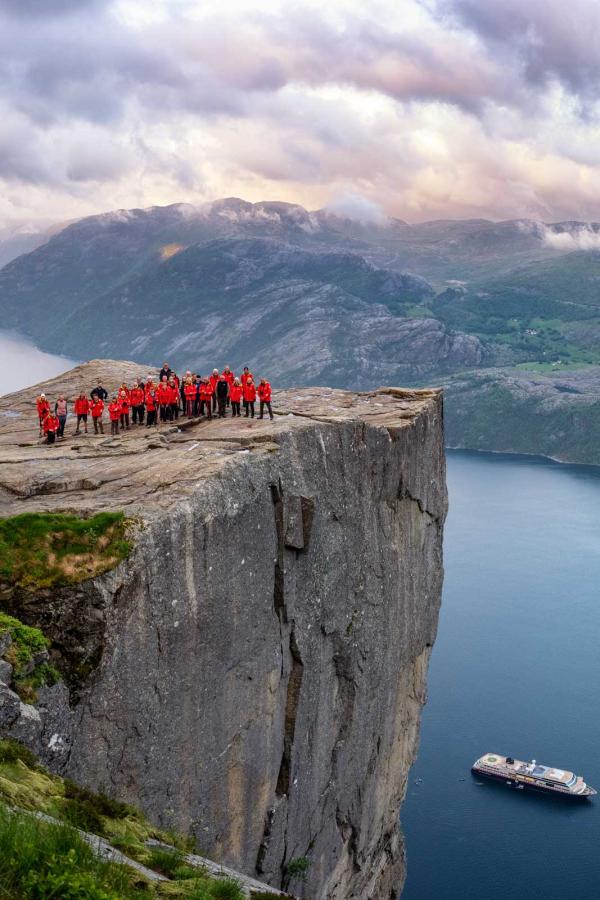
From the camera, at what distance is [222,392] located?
119 ft

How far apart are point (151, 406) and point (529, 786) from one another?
57872mm

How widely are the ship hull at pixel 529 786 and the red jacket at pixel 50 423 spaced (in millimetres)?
58566

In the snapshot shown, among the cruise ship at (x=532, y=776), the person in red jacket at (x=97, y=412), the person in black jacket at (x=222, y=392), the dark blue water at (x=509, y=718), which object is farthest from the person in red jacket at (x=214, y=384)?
the cruise ship at (x=532, y=776)

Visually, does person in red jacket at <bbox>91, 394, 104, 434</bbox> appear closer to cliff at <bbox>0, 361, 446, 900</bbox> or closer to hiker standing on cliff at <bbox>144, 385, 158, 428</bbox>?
hiker standing on cliff at <bbox>144, 385, 158, 428</bbox>

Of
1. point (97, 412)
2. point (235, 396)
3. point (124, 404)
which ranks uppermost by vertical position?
point (235, 396)

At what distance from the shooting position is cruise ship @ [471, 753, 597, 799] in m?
76.5

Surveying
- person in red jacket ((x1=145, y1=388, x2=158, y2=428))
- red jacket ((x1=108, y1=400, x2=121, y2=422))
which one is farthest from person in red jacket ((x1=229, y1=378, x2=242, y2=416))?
red jacket ((x1=108, y1=400, x2=121, y2=422))

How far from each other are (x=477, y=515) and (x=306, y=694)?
151799 millimetres

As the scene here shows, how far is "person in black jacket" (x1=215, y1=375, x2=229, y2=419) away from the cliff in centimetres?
196

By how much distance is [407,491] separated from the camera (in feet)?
125

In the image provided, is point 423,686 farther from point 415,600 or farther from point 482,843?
point 482,843

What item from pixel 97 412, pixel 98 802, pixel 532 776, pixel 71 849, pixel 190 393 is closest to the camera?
pixel 71 849

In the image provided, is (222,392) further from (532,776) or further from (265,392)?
(532,776)

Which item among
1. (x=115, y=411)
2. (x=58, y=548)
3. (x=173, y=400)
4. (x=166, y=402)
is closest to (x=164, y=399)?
(x=166, y=402)
